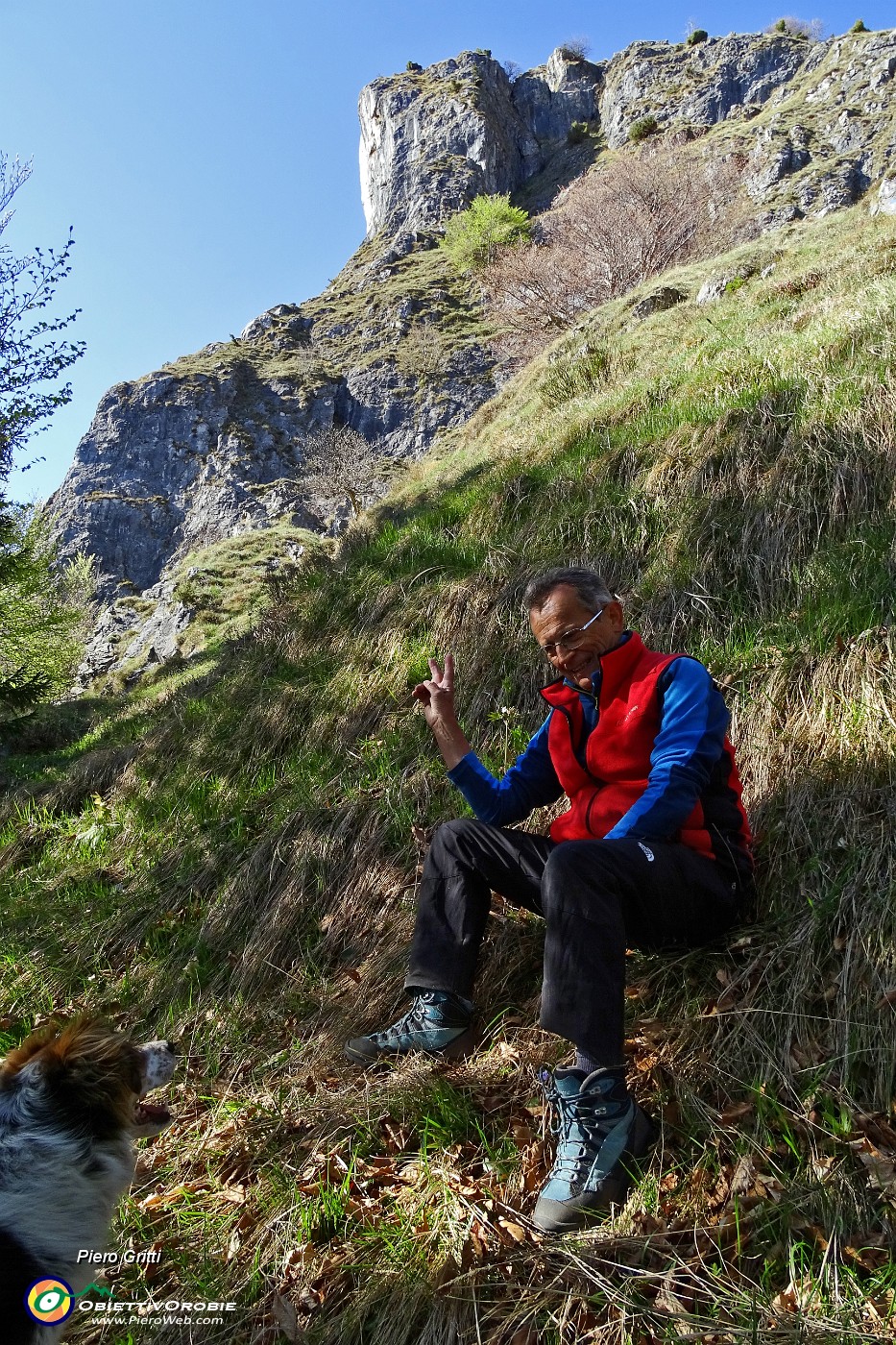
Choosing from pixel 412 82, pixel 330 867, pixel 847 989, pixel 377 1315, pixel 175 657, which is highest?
pixel 412 82

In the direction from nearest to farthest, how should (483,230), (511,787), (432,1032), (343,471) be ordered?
(432,1032) → (511,787) → (343,471) → (483,230)

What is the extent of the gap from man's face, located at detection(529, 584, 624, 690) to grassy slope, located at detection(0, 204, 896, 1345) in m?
0.87

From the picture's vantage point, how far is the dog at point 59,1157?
1.71 metres

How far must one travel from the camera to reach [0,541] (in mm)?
11344

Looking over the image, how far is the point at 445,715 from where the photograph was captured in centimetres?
284

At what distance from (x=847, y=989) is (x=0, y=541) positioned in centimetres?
1303

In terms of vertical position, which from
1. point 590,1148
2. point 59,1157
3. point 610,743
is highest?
point 610,743

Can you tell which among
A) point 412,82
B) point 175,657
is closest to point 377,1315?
Result: point 175,657

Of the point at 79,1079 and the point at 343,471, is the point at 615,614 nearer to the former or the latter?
the point at 79,1079

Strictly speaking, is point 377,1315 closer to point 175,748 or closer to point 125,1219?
point 125,1219

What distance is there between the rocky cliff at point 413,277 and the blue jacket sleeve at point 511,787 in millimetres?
29893

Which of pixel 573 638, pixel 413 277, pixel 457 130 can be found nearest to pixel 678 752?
pixel 573 638

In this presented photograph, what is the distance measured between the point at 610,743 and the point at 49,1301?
7.04ft

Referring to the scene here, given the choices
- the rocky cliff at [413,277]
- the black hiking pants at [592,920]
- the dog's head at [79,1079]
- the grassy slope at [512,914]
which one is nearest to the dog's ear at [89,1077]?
the dog's head at [79,1079]
